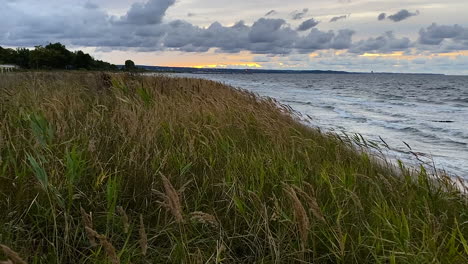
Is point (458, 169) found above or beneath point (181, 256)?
beneath

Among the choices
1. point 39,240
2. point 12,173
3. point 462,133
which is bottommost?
point 462,133

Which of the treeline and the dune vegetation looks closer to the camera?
the dune vegetation

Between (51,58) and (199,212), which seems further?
(51,58)

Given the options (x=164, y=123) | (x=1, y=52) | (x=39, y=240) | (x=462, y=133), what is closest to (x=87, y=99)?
(x=164, y=123)

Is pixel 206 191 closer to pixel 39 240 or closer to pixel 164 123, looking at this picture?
pixel 39 240

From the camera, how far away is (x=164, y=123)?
5348mm

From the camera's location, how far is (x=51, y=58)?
82500 mm

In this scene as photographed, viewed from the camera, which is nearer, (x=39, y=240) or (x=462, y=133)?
(x=39, y=240)

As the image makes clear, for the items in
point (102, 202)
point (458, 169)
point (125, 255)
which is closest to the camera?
point (125, 255)

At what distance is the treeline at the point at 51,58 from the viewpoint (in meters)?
82.1

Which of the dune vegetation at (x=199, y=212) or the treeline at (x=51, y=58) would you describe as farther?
the treeline at (x=51, y=58)

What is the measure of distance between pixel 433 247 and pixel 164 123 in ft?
12.0

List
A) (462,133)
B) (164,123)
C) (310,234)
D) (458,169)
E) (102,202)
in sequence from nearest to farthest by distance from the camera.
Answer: (310,234)
(102,202)
(164,123)
(458,169)
(462,133)

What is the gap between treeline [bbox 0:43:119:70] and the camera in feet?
269
